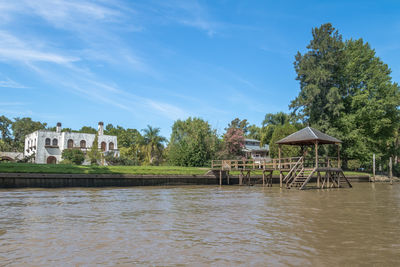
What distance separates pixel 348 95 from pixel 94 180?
3583cm

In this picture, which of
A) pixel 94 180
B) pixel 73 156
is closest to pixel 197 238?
pixel 94 180

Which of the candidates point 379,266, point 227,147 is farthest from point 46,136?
point 379,266

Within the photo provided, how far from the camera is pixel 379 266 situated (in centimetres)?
546

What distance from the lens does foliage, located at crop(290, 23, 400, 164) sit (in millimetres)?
44438

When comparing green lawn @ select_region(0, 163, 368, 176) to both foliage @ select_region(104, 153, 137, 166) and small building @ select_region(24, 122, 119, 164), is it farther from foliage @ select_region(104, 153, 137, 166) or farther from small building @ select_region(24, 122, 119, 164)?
small building @ select_region(24, 122, 119, 164)

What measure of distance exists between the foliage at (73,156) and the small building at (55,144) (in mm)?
3011

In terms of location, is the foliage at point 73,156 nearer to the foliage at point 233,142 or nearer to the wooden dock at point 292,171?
the foliage at point 233,142

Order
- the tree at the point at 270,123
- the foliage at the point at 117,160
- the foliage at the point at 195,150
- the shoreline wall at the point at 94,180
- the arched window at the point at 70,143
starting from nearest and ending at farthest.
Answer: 1. the shoreline wall at the point at 94,180
2. the foliage at the point at 195,150
3. the foliage at the point at 117,160
4. the arched window at the point at 70,143
5. the tree at the point at 270,123

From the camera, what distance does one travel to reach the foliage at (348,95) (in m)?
44.4

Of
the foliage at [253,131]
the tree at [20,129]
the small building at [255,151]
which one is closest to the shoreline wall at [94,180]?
the small building at [255,151]

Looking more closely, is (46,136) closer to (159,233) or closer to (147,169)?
(147,169)

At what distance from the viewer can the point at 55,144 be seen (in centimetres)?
5259

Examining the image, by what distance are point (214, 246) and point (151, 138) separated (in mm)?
47390

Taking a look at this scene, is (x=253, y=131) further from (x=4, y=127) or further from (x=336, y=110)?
(x=4, y=127)
